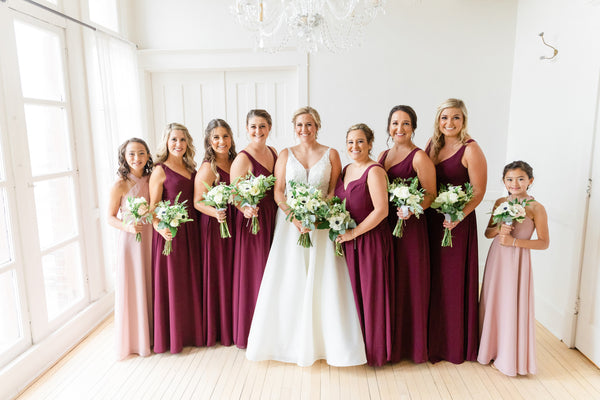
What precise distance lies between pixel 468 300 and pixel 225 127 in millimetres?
2352

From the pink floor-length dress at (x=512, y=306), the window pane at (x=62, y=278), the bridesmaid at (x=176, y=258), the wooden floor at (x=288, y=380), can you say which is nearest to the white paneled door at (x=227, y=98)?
the bridesmaid at (x=176, y=258)

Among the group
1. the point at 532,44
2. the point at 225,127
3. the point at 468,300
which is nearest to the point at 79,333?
the point at 225,127

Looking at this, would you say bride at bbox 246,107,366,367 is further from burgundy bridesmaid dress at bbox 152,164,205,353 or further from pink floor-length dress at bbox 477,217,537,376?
pink floor-length dress at bbox 477,217,537,376

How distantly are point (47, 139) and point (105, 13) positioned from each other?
193 cm

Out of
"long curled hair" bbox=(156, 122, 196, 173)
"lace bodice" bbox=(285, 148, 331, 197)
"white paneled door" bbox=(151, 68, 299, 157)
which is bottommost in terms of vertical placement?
"lace bodice" bbox=(285, 148, 331, 197)

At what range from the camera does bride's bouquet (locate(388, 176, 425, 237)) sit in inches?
104

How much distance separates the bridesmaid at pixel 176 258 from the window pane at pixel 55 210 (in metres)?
0.91

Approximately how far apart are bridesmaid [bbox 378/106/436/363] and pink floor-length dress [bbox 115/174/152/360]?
1.97 metres

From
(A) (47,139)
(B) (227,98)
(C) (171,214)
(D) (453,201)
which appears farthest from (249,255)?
(B) (227,98)

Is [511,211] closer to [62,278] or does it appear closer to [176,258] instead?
[176,258]

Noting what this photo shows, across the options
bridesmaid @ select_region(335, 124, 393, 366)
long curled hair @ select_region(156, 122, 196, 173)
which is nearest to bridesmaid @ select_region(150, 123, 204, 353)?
long curled hair @ select_region(156, 122, 196, 173)

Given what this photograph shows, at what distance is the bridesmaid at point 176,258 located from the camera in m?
3.10

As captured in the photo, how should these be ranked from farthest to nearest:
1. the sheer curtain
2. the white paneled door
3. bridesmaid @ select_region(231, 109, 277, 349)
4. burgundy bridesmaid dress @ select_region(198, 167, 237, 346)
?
the white paneled door → the sheer curtain → burgundy bridesmaid dress @ select_region(198, 167, 237, 346) → bridesmaid @ select_region(231, 109, 277, 349)

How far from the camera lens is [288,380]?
286 cm
